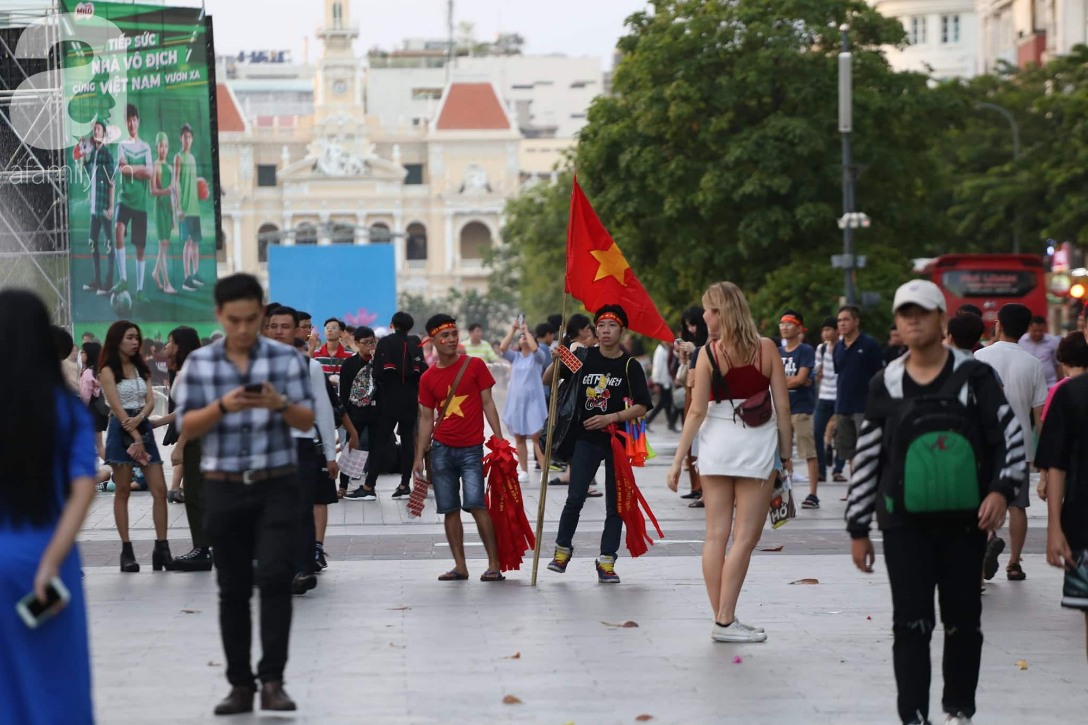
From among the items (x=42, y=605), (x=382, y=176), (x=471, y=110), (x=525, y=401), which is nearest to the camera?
(x=42, y=605)

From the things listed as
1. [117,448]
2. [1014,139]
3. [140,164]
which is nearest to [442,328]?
[117,448]

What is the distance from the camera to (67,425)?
4.26 meters

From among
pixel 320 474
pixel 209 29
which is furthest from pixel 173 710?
pixel 209 29

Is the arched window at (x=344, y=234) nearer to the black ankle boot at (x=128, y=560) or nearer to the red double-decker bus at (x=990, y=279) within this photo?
the red double-decker bus at (x=990, y=279)

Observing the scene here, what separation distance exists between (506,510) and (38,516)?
555 cm

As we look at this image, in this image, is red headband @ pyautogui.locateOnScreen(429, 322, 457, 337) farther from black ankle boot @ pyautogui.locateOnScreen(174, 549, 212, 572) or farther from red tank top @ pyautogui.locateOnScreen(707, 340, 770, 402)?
red tank top @ pyautogui.locateOnScreen(707, 340, 770, 402)

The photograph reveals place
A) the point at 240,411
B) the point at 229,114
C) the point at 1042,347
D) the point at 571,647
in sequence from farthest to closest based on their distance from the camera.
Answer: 1. the point at 229,114
2. the point at 1042,347
3. the point at 571,647
4. the point at 240,411

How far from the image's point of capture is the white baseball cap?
5.25m

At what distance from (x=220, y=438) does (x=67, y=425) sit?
4.91ft

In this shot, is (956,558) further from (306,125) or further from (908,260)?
(306,125)

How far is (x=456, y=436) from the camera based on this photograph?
9430 mm

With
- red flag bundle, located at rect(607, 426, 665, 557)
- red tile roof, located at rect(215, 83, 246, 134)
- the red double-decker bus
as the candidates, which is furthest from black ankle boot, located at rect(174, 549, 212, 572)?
red tile roof, located at rect(215, 83, 246, 134)

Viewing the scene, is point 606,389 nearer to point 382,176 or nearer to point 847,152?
point 847,152

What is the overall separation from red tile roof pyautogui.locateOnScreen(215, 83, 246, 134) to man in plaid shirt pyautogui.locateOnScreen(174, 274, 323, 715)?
385 feet
